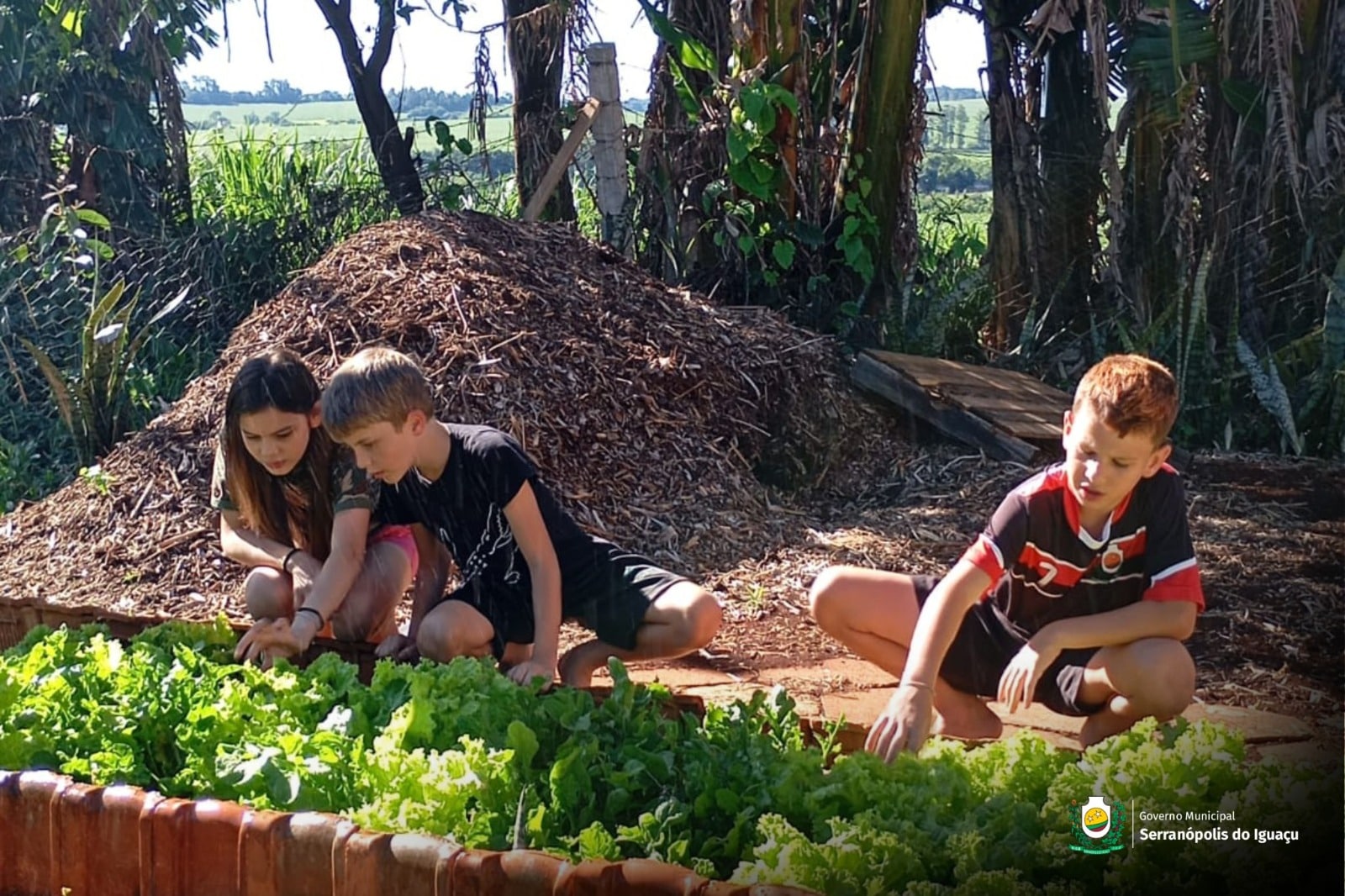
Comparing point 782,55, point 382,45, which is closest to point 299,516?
point 782,55

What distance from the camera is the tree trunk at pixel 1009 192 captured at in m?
7.14

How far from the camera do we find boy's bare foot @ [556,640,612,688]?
11.0 ft

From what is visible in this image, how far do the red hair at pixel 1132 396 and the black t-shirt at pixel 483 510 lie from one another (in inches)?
48.1

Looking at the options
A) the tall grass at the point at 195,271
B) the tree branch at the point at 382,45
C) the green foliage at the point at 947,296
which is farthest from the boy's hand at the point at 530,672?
the tree branch at the point at 382,45

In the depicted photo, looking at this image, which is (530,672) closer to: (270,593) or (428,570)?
(428,570)

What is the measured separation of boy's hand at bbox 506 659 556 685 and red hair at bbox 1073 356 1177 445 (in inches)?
43.3

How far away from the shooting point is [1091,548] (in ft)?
9.11

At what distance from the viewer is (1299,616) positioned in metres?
3.80

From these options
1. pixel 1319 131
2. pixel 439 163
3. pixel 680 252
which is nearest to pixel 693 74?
pixel 680 252

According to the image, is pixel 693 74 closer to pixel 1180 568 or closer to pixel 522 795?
pixel 1180 568

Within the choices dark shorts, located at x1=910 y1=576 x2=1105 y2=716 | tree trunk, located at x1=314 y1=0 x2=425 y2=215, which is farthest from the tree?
dark shorts, located at x1=910 y1=576 x2=1105 y2=716

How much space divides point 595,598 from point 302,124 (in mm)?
5664

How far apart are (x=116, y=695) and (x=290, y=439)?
0.90 m

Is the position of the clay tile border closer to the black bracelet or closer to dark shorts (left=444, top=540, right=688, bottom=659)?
the black bracelet
